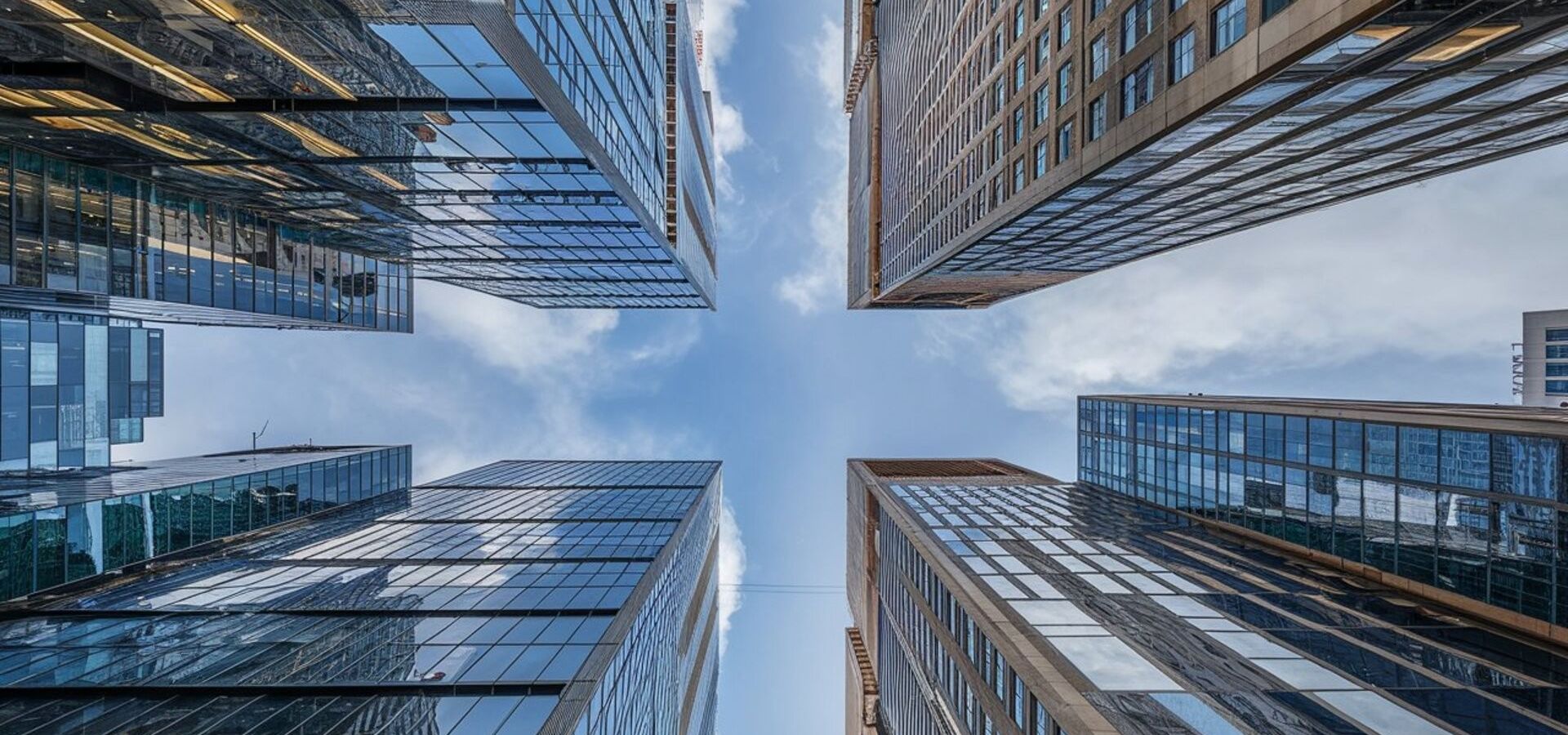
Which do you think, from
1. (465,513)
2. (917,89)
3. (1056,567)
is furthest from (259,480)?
(917,89)

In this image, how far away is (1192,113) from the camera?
22.1 m

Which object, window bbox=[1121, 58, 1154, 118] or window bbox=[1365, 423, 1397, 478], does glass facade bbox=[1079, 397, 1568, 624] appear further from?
window bbox=[1121, 58, 1154, 118]

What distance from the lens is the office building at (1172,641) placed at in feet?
57.4

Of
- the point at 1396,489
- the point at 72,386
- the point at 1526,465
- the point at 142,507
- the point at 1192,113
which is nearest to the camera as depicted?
the point at 1526,465

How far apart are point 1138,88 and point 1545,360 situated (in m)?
77.5

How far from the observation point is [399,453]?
2019 inches

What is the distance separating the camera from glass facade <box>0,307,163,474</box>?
25969mm

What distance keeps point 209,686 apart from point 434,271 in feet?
130

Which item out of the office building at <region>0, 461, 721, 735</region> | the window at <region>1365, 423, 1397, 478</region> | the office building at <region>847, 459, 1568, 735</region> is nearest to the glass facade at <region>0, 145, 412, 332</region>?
the office building at <region>0, 461, 721, 735</region>

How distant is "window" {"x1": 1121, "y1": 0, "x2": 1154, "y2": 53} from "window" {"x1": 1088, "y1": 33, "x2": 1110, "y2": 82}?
5.40ft

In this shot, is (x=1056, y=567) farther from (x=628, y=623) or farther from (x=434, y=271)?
(x=434, y=271)

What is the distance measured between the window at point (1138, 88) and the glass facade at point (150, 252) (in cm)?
4344

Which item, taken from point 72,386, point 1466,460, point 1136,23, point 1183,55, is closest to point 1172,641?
point 1466,460

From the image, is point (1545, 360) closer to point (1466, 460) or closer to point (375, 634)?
point (1466, 460)
